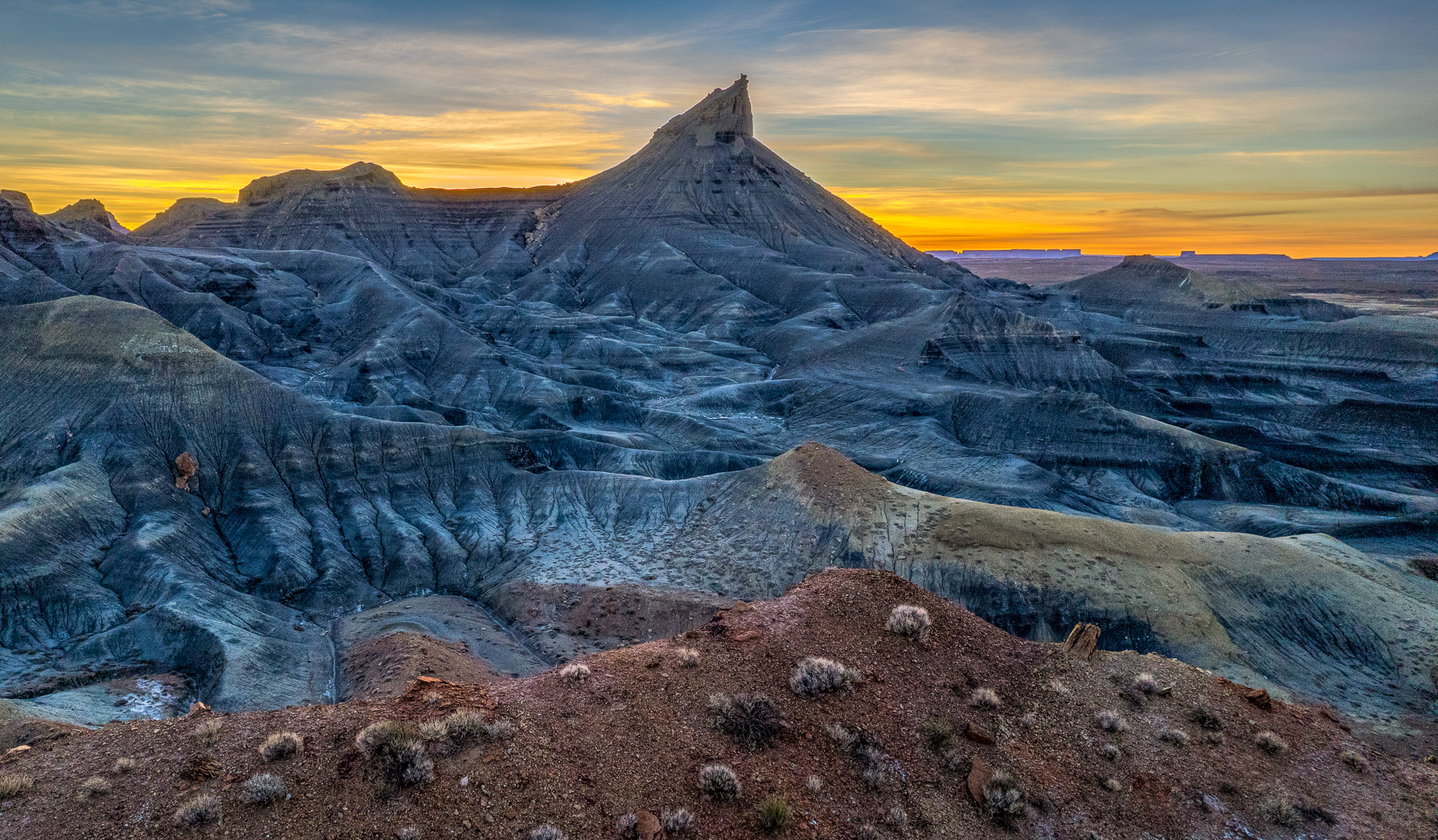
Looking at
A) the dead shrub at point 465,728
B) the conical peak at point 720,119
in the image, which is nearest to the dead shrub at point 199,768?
the dead shrub at point 465,728

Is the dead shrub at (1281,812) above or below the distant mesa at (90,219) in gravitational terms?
below

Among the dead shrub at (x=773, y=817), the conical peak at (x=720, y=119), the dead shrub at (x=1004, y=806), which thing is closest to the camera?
the dead shrub at (x=773, y=817)

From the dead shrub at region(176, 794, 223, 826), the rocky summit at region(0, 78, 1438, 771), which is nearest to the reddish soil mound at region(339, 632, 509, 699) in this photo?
the rocky summit at region(0, 78, 1438, 771)

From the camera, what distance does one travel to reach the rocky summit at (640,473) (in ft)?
120

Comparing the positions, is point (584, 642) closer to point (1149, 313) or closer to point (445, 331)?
point (445, 331)

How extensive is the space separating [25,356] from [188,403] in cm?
1218

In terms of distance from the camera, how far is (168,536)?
143 feet

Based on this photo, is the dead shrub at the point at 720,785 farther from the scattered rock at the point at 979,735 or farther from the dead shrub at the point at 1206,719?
the dead shrub at the point at 1206,719

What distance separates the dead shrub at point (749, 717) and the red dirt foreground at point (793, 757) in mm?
71

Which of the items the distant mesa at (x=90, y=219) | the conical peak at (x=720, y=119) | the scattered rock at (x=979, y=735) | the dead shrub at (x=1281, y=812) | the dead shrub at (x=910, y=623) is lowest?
the dead shrub at (x=1281, y=812)

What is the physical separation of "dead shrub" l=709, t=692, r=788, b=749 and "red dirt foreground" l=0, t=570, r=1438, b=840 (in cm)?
7

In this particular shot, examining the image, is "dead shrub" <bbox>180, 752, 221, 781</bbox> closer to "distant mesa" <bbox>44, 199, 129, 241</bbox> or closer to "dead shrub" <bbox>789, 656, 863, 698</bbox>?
"dead shrub" <bbox>789, 656, 863, 698</bbox>

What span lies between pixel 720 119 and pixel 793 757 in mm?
180518

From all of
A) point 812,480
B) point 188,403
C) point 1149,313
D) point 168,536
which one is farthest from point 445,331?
point 1149,313
